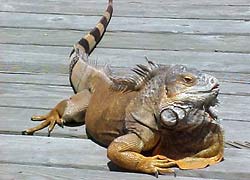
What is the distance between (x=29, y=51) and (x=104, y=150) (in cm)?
135

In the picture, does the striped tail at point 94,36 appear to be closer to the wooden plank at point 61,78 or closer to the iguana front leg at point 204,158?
the wooden plank at point 61,78

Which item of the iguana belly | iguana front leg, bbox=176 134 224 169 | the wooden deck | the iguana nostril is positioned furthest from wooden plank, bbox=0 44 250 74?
the iguana nostril

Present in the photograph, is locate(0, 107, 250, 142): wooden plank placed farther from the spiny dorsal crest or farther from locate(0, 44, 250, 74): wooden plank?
locate(0, 44, 250, 74): wooden plank

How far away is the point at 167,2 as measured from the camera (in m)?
5.12

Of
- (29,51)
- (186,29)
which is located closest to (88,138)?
(29,51)

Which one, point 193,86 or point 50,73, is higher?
point 193,86

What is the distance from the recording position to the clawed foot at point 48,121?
3332 mm

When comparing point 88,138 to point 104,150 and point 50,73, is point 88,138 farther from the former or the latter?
point 50,73

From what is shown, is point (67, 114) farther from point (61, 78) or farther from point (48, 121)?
point (61, 78)

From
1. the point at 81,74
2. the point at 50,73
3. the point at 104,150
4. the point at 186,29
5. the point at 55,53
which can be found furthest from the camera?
the point at 186,29

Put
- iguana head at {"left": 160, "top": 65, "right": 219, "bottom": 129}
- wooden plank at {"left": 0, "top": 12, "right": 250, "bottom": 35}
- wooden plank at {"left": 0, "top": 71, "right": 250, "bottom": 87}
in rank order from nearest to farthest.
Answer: iguana head at {"left": 160, "top": 65, "right": 219, "bottom": 129}, wooden plank at {"left": 0, "top": 71, "right": 250, "bottom": 87}, wooden plank at {"left": 0, "top": 12, "right": 250, "bottom": 35}

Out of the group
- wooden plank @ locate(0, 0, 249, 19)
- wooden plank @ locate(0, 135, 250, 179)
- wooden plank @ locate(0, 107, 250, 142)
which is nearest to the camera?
wooden plank @ locate(0, 135, 250, 179)

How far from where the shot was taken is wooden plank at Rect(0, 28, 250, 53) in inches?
171

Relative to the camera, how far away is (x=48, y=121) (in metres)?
3.40
